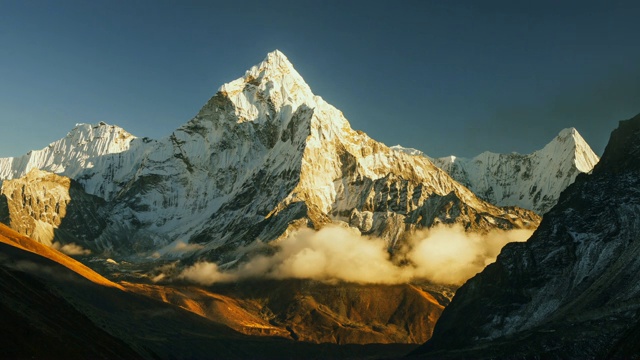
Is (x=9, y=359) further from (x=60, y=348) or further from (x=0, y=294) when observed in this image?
(x=0, y=294)

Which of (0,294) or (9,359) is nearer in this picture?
(9,359)

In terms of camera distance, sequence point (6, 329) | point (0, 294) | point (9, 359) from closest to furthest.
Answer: point (9, 359) < point (6, 329) < point (0, 294)

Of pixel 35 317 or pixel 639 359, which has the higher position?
pixel 639 359

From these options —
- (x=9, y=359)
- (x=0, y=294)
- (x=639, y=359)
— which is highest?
(x=639, y=359)

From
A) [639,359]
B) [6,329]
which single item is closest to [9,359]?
[6,329]

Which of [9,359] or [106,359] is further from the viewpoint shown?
[106,359]

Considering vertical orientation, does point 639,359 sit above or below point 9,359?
above

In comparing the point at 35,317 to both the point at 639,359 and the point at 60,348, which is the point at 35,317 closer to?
the point at 60,348

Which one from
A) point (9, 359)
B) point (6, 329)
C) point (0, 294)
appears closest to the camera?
point (9, 359)

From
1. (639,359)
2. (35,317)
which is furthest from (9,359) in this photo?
(639,359)
